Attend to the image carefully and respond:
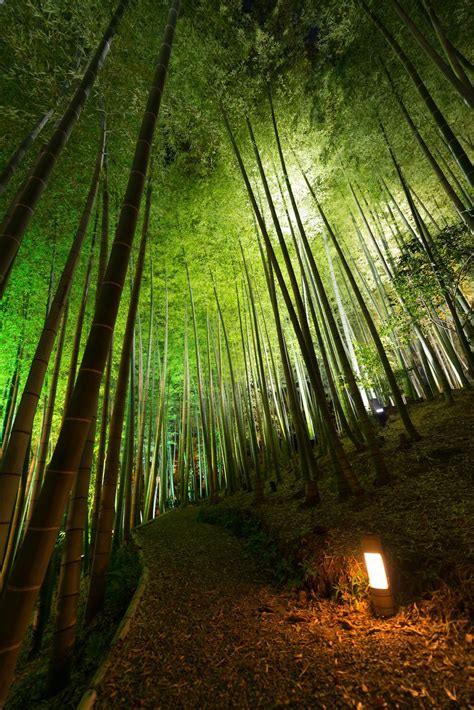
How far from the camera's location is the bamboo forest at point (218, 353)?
144cm

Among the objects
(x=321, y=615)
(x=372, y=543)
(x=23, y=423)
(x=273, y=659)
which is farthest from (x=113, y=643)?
(x=372, y=543)

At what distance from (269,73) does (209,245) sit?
2729 mm

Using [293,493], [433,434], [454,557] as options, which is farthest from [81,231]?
[433,434]

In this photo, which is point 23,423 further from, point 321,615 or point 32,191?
point 321,615

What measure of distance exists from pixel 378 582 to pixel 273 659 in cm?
72

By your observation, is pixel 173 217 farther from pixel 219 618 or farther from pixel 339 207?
pixel 219 618

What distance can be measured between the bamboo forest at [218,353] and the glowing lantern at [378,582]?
0.7 inches

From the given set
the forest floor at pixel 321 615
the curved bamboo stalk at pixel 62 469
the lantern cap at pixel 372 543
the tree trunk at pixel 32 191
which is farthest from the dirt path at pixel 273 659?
the tree trunk at pixel 32 191

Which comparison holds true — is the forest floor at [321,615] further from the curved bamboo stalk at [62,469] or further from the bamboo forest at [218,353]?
the curved bamboo stalk at [62,469]

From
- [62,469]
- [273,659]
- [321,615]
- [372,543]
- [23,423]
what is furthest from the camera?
[321,615]

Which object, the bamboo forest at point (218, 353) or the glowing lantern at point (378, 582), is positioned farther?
the glowing lantern at point (378, 582)

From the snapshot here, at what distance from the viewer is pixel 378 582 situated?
5.79ft

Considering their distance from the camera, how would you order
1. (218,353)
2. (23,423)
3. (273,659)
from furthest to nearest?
(218,353)
(23,423)
(273,659)

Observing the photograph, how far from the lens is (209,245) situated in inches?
237
